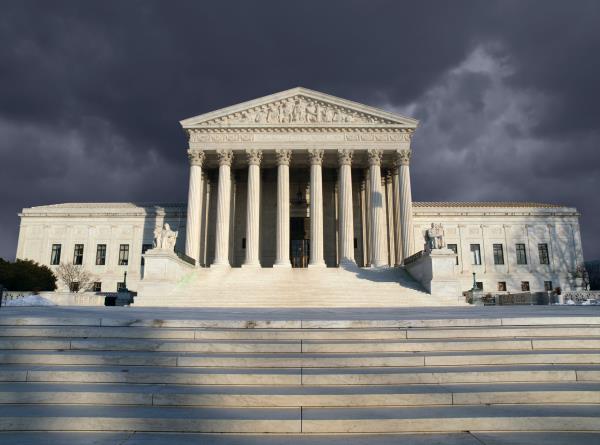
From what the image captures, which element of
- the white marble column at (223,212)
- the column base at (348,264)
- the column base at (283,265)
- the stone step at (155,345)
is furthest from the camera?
the white marble column at (223,212)

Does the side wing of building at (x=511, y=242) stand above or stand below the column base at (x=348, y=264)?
above

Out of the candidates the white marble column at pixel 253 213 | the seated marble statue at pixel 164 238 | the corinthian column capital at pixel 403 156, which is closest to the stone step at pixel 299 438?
the seated marble statue at pixel 164 238

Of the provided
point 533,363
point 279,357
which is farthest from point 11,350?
point 533,363

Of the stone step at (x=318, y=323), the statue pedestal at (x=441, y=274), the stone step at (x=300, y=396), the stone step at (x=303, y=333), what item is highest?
the statue pedestal at (x=441, y=274)

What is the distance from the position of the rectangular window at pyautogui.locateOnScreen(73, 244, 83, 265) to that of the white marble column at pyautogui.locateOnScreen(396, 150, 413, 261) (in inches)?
1550

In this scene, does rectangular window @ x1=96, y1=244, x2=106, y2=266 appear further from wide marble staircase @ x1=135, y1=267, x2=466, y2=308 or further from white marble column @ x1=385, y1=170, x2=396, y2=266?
white marble column @ x1=385, y1=170, x2=396, y2=266

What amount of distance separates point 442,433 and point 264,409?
2487mm

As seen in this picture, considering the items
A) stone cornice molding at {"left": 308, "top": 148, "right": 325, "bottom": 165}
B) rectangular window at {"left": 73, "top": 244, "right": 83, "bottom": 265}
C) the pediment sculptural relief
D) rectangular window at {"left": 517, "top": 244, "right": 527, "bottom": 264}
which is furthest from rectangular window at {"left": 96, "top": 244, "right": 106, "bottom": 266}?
rectangular window at {"left": 517, "top": 244, "right": 527, "bottom": 264}

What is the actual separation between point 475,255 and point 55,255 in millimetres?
52834

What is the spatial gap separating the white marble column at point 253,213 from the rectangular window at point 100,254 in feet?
77.2

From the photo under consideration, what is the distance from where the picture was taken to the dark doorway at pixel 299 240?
4978cm

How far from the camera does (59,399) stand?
661cm

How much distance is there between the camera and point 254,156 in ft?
139

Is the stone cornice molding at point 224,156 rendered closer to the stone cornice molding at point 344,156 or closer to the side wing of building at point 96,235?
the stone cornice molding at point 344,156
